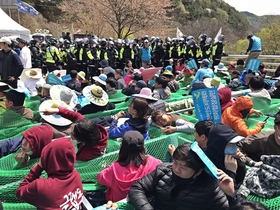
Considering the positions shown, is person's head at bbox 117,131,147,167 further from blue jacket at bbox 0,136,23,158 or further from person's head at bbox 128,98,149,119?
blue jacket at bbox 0,136,23,158

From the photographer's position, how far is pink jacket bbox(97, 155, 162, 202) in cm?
221

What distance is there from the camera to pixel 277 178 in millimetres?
1996

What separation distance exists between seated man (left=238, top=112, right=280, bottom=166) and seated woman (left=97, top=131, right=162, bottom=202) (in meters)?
0.87

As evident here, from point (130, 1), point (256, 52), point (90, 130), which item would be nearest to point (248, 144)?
point (90, 130)

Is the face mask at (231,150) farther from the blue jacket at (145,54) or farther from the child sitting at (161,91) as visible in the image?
the blue jacket at (145,54)

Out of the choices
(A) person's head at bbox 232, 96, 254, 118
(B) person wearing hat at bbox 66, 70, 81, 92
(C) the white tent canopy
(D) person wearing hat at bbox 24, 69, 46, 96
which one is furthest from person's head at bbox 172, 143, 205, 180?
(C) the white tent canopy

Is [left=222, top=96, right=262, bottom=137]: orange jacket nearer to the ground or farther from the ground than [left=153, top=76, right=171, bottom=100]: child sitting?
farther from the ground

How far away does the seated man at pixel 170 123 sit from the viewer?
3.32m

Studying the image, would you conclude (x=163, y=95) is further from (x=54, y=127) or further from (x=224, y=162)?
(x=224, y=162)

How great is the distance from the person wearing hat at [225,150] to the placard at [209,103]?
1.16 meters

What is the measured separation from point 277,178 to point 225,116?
65.6 inches

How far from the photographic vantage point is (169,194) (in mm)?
1872

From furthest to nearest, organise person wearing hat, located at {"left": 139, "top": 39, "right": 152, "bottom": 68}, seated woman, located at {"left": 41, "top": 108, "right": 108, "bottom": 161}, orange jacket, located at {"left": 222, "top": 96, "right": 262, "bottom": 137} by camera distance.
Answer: person wearing hat, located at {"left": 139, "top": 39, "right": 152, "bottom": 68} → orange jacket, located at {"left": 222, "top": 96, "right": 262, "bottom": 137} → seated woman, located at {"left": 41, "top": 108, "right": 108, "bottom": 161}

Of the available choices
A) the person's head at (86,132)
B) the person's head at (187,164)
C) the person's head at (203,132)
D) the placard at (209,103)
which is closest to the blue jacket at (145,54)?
the placard at (209,103)
